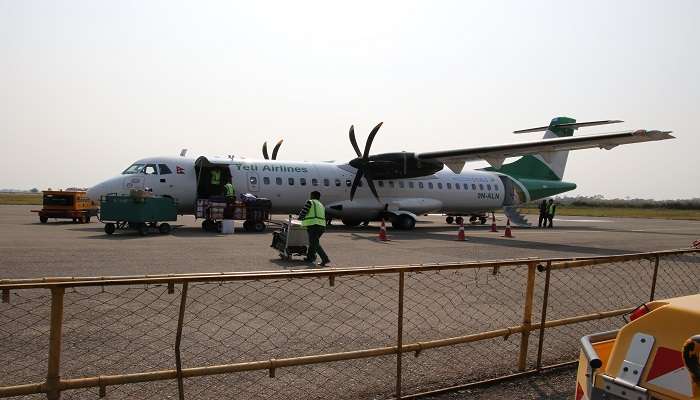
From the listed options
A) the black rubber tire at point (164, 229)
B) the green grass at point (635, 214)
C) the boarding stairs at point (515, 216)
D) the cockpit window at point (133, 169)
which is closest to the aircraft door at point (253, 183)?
the cockpit window at point (133, 169)

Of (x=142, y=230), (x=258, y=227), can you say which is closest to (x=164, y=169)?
(x=142, y=230)

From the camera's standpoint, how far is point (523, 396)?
14.6ft

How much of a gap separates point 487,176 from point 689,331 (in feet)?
89.4

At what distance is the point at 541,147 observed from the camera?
20781 millimetres

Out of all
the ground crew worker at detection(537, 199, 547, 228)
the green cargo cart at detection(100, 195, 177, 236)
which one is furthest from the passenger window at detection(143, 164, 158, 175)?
the ground crew worker at detection(537, 199, 547, 228)

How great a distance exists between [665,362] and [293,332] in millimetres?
4222

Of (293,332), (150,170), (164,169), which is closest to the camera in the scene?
(293,332)

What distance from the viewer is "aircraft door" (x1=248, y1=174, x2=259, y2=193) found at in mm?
21781

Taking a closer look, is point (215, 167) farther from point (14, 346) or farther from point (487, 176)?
point (14, 346)

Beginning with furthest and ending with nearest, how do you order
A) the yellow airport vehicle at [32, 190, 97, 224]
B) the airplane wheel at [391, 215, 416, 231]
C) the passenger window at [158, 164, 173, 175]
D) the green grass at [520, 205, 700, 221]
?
the green grass at [520, 205, 700, 221] < the airplane wheel at [391, 215, 416, 231] < the yellow airport vehicle at [32, 190, 97, 224] < the passenger window at [158, 164, 173, 175]

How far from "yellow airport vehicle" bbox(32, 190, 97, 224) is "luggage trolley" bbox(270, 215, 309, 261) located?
14812mm

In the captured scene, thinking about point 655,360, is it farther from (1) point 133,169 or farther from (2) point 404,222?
(2) point 404,222

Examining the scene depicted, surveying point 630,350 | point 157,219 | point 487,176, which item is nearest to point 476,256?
point 157,219

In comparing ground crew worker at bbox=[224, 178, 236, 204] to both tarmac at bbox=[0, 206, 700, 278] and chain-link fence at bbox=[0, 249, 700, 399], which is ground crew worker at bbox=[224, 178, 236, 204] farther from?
chain-link fence at bbox=[0, 249, 700, 399]
